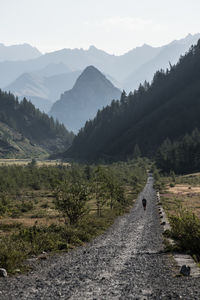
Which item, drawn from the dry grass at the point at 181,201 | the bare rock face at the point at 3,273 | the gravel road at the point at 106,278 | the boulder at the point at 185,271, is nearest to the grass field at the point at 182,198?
the dry grass at the point at 181,201

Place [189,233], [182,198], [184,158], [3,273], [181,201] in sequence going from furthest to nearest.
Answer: [184,158]
[182,198]
[181,201]
[189,233]
[3,273]

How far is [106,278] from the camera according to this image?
575 inches

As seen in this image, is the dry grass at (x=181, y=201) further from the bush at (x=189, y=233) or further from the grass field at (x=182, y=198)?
the bush at (x=189, y=233)

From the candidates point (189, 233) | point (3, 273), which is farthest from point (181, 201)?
point (3, 273)

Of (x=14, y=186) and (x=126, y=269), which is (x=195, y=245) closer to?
(x=126, y=269)

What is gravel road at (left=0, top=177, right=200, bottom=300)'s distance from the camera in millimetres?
12344

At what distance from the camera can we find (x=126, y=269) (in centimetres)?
1623

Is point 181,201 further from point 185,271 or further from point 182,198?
point 185,271

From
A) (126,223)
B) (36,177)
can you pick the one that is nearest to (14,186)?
(36,177)

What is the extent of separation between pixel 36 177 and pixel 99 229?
67036mm

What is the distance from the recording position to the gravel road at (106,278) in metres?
12.3

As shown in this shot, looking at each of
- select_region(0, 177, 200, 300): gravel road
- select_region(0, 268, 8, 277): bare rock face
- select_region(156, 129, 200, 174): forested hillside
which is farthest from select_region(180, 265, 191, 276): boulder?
select_region(156, 129, 200, 174): forested hillside

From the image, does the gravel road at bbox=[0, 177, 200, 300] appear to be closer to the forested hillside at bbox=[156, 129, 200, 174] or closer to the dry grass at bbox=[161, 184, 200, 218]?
the dry grass at bbox=[161, 184, 200, 218]

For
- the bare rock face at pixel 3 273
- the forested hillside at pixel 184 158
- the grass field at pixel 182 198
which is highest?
the forested hillside at pixel 184 158
